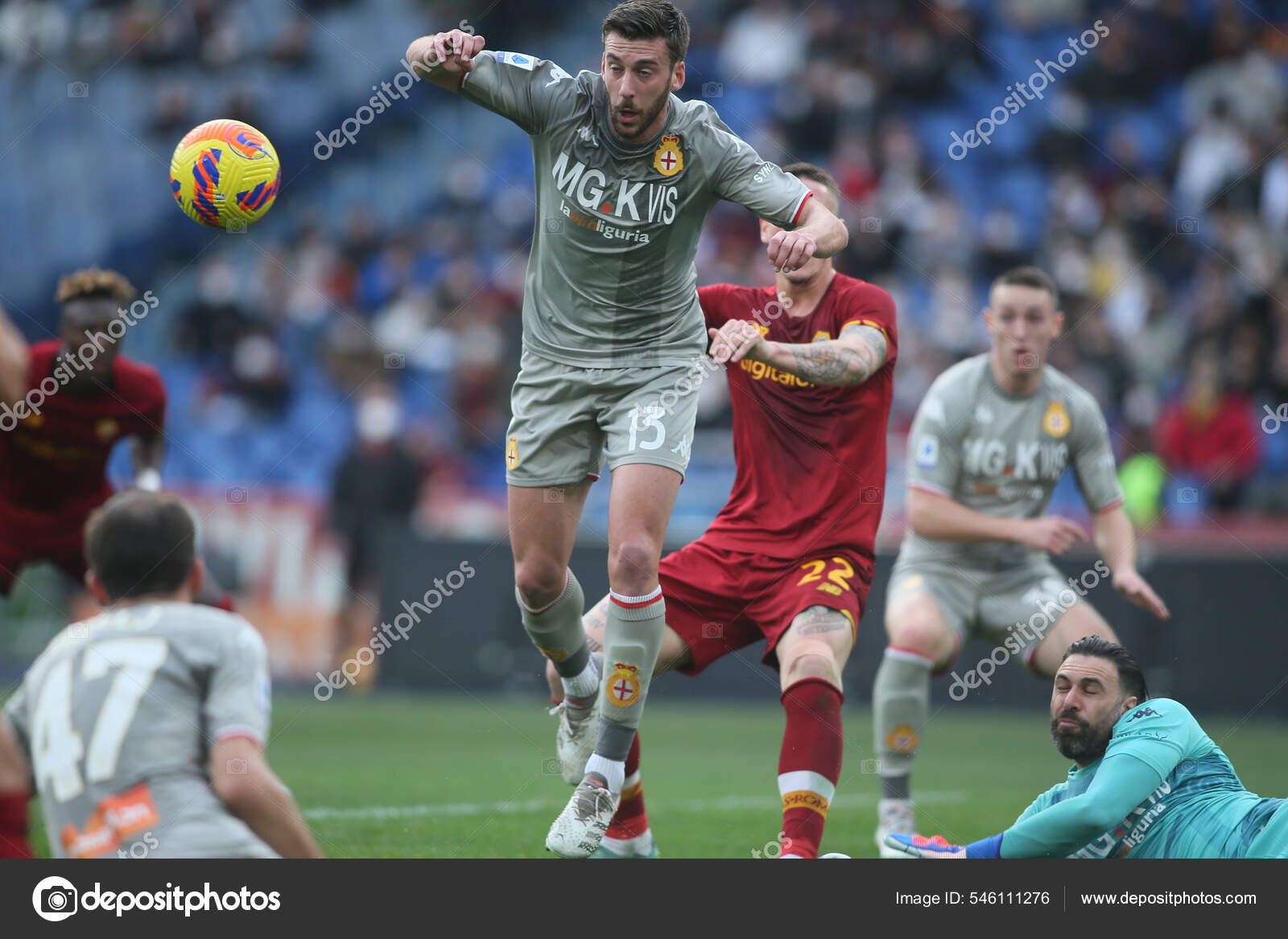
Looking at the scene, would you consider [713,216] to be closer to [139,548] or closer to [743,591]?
[743,591]

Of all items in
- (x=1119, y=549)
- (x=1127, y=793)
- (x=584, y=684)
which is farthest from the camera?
(x=1119, y=549)

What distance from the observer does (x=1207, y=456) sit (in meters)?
12.8

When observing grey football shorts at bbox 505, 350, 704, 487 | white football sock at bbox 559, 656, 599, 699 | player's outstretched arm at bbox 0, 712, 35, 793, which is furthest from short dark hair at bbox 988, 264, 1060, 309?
player's outstretched arm at bbox 0, 712, 35, 793

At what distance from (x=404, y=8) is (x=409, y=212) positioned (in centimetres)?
350

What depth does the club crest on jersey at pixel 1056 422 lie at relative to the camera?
7465mm

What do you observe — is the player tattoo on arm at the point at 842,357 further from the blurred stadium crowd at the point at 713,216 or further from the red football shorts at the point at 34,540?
the blurred stadium crowd at the point at 713,216

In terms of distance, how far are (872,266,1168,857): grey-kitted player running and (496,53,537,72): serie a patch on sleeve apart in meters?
2.94

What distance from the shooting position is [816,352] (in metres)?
5.59

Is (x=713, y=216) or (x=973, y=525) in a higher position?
(x=713, y=216)

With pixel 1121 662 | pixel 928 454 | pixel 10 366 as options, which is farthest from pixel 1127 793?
pixel 10 366

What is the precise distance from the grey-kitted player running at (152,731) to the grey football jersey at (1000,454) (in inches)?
182

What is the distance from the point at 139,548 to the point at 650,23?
2.77 m
